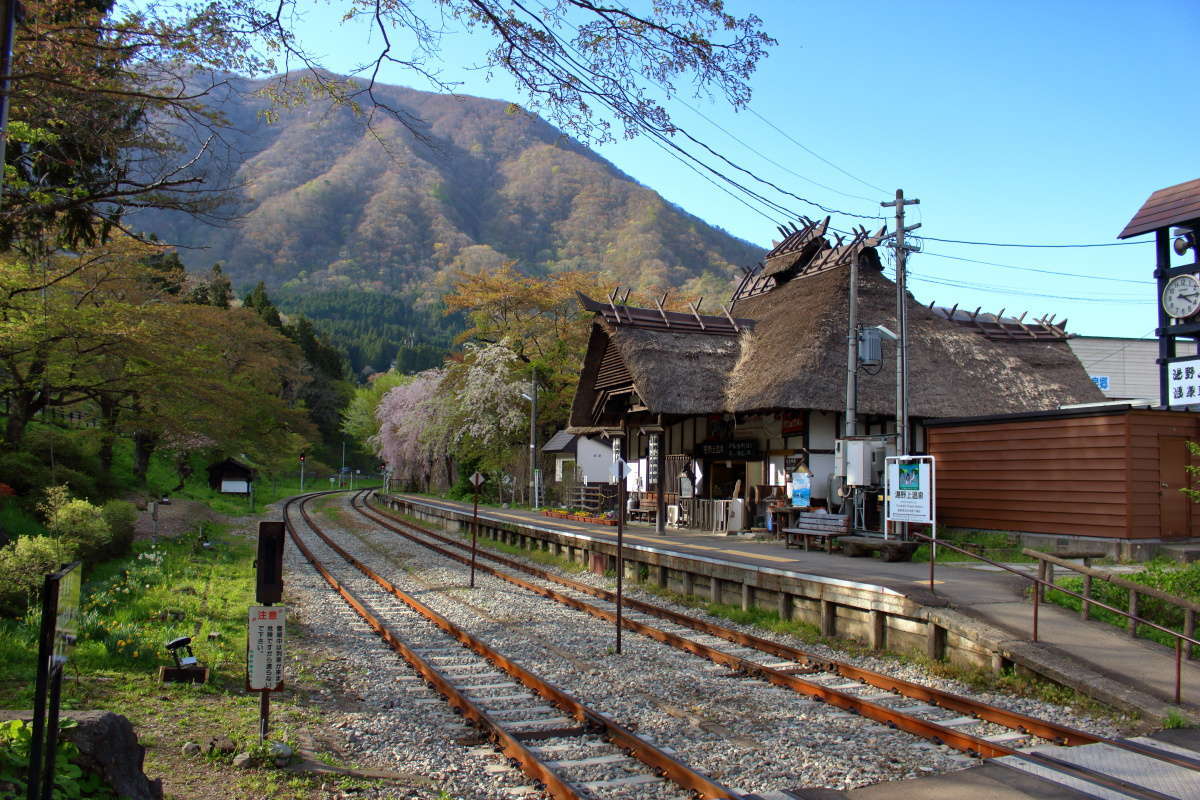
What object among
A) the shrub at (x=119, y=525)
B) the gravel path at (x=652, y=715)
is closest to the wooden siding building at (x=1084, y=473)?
the gravel path at (x=652, y=715)

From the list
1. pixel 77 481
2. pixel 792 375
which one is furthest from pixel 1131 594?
pixel 77 481

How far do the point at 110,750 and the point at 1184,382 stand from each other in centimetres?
1425

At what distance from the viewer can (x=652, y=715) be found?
683cm

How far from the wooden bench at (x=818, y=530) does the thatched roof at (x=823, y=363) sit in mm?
2778

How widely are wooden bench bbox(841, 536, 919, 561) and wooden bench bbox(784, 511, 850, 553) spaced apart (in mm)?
342

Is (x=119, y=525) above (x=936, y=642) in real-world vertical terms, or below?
above

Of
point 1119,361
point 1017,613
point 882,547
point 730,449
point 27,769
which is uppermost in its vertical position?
point 1119,361

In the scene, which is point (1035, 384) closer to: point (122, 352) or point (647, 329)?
point (647, 329)

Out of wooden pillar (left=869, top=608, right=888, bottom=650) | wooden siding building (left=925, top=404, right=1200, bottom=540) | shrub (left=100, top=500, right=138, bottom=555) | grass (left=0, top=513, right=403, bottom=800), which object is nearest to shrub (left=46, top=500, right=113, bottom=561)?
grass (left=0, top=513, right=403, bottom=800)

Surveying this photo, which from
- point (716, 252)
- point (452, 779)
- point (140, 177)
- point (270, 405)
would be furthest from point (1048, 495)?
point (716, 252)

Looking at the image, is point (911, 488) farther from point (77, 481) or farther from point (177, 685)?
point (77, 481)

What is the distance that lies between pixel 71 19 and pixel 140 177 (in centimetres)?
196

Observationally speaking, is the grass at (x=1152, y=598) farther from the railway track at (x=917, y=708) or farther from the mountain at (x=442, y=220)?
the mountain at (x=442, y=220)

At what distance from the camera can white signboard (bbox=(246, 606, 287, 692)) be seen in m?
5.96
